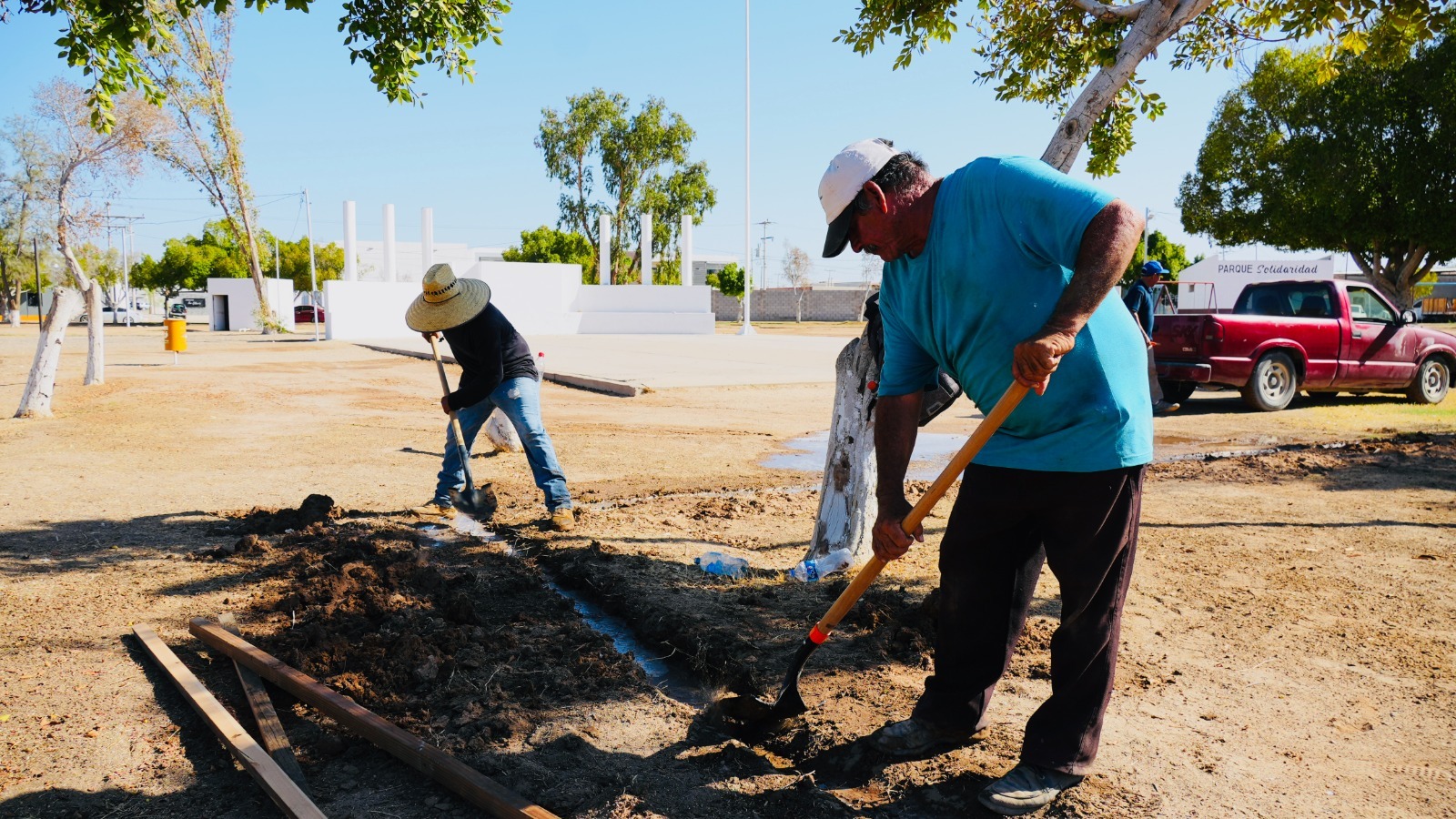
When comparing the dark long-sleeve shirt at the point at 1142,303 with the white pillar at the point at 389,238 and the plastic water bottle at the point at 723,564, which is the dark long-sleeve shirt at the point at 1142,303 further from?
the white pillar at the point at 389,238

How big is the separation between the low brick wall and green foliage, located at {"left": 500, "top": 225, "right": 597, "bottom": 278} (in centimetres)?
1666

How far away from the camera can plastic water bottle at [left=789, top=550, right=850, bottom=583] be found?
524 centimetres

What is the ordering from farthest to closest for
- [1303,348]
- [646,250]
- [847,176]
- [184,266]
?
[184,266] < [646,250] < [1303,348] < [847,176]

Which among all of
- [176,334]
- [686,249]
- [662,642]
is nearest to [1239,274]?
[686,249]

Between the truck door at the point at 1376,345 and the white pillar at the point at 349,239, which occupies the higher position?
the white pillar at the point at 349,239

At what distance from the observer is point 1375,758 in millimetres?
3213

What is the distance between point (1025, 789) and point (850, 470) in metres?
A: 2.63

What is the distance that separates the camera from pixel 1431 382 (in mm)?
14203

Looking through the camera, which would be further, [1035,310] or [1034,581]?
[1034,581]

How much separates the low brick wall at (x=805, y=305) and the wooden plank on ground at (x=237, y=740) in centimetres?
6904

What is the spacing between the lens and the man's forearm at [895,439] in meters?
3.22

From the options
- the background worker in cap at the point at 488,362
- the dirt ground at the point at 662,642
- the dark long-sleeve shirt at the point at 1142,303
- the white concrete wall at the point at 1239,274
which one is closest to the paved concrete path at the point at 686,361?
the dark long-sleeve shirt at the point at 1142,303

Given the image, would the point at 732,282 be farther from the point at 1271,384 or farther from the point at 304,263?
the point at 1271,384

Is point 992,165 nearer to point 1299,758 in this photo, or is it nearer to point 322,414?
point 1299,758
